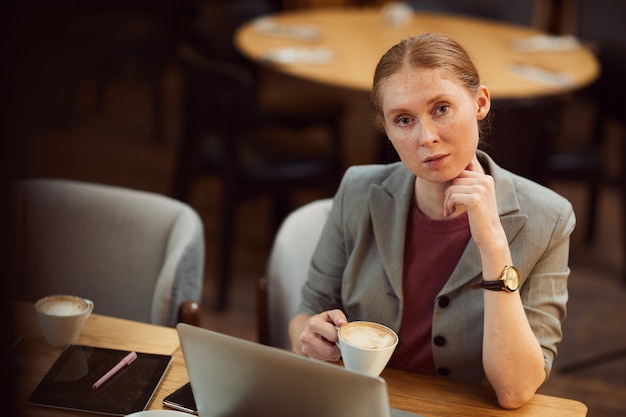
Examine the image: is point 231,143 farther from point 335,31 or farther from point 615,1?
point 615,1

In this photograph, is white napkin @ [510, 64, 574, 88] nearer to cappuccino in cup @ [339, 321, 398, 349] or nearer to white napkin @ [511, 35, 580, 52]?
white napkin @ [511, 35, 580, 52]

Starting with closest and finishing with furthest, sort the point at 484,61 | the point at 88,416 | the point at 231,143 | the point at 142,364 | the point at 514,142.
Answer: the point at 88,416 < the point at 142,364 < the point at 514,142 < the point at 231,143 < the point at 484,61

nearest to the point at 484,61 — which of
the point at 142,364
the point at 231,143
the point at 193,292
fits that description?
the point at 231,143

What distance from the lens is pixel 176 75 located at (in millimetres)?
6215

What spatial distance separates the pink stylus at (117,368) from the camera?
1335mm

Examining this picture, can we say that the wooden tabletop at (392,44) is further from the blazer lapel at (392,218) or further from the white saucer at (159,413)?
the white saucer at (159,413)

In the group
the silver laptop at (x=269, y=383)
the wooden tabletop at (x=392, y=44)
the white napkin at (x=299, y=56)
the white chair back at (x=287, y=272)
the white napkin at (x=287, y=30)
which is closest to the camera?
the silver laptop at (x=269, y=383)

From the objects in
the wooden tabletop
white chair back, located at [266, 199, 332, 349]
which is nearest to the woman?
white chair back, located at [266, 199, 332, 349]

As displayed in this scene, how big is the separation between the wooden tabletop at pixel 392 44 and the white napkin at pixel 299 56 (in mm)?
27

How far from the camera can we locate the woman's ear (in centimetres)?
140

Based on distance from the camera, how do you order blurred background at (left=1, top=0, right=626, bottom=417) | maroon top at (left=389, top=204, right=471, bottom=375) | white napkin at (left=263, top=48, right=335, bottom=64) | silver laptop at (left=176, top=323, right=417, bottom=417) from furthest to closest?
white napkin at (left=263, top=48, right=335, bottom=64) < blurred background at (left=1, top=0, right=626, bottom=417) < maroon top at (left=389, top=204, right=471, bottom=375) < silver laptop at (left=176, top=323, right=417, bottom=417)

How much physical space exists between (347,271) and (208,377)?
0.54 m

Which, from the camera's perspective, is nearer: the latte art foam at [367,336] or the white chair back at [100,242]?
the latte art foam at [367,336]

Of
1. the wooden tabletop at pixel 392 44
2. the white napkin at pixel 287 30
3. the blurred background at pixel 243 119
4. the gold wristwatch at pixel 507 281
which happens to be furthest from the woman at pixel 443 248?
the white napkin at pixel 287 30
